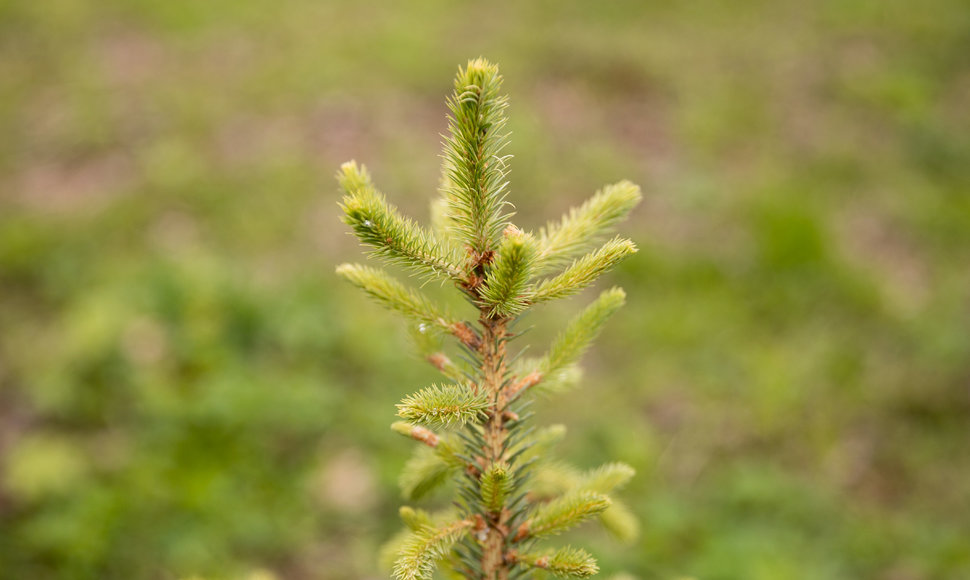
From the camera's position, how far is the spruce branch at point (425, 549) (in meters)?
1.16

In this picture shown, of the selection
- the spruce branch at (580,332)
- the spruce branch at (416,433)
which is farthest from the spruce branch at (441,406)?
the spruce branch at (580,332)

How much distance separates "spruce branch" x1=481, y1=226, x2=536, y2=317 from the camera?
1138 millimetres

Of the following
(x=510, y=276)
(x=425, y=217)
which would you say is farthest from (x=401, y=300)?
(x=425, y=217)

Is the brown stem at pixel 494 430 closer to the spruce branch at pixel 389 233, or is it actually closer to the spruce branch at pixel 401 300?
the spruce branch at pixel 401 300

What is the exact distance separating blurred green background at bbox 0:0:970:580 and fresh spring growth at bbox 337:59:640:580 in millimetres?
1503

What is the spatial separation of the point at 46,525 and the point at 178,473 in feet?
1.82

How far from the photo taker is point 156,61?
6.48 meters

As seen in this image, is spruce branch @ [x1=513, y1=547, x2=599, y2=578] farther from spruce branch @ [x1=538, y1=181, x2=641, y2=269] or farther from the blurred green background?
the blurred green background

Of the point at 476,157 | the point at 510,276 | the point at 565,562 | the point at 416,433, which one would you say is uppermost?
the point at 476,157

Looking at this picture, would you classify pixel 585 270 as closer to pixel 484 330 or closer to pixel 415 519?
pixel 484 330

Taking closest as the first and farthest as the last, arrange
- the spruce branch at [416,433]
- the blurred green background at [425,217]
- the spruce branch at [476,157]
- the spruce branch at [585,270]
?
the spruce branch at [476,157], the spruce branch at [585,270], the spruce branch at [416,433], the blurred green background at [425,217]

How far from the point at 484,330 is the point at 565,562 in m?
0.42

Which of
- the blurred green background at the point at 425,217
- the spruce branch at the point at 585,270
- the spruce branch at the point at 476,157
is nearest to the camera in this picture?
the spruce branch at the point at 476,157

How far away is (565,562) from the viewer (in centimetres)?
125
